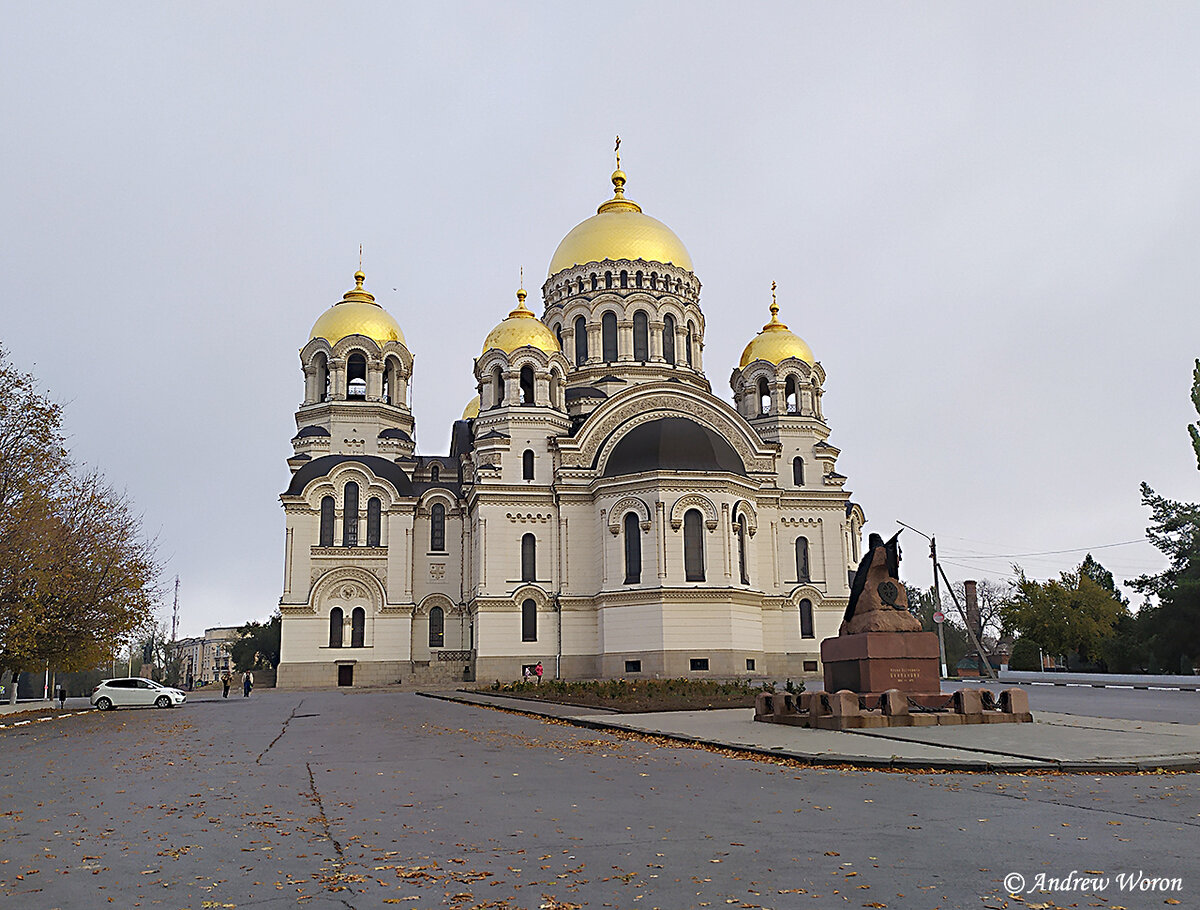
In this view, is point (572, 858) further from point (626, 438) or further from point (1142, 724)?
point (626, 438)

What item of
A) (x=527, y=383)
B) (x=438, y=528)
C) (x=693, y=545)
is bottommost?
(x=693, y=545)

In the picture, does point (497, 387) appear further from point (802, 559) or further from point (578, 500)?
point (802, 559)

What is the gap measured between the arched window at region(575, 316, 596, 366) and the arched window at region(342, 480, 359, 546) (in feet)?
43.4

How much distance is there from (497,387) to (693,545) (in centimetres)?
1271

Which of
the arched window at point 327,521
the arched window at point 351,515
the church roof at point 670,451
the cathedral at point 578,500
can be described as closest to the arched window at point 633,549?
the cathedral at point 578,500

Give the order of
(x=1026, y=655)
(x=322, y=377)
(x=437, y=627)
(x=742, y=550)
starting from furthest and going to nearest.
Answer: (x=1026, y=655), (x=322, y=377), (x=437, y=627), (x=742, y=550)

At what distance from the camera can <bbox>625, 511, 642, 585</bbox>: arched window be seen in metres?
45.8

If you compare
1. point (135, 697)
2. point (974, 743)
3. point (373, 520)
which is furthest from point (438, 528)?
point (974, 743)

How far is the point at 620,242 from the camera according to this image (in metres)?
55.7

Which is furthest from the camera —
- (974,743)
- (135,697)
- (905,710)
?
(135,697)

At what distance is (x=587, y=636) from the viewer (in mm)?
47625

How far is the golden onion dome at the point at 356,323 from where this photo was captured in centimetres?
5516

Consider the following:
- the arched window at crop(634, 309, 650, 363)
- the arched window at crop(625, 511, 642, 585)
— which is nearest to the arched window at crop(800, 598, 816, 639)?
the arched window at crop(625, 511, 642, 585)

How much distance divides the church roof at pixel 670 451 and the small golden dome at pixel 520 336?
248 inches
